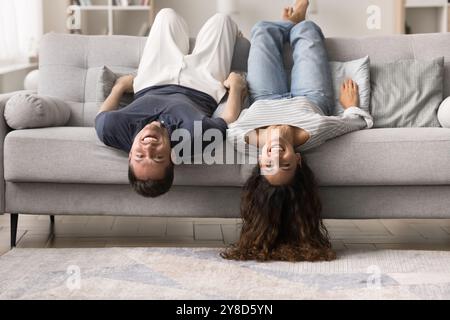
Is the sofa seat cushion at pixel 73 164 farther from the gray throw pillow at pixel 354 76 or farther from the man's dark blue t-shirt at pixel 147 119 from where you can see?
the gray throw pillow at pixel 354 76

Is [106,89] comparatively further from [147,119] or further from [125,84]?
[147,119]

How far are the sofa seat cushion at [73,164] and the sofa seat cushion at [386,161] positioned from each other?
35 centimetres

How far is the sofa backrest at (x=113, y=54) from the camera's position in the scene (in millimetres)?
3424

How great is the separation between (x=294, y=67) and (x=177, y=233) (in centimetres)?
94

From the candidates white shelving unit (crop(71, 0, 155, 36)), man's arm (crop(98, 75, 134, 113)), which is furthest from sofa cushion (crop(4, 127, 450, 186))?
white shelving unit (crop(71, 0, 155, 36))

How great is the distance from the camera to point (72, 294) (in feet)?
7.38

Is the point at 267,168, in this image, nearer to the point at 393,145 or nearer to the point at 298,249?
the point at 298,249

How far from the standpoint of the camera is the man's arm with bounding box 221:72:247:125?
3006 millimetres

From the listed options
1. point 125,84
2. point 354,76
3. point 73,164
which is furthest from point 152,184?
point 354,76

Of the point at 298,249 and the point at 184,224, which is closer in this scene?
the point at 298,249

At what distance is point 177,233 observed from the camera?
3.30 meters

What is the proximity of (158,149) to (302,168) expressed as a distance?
55 cm
